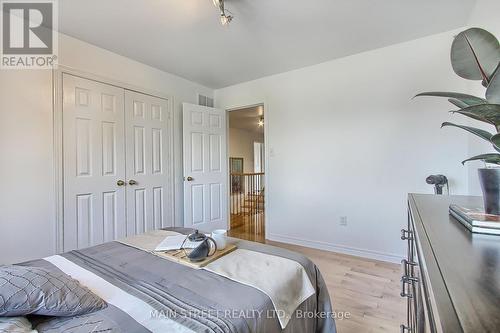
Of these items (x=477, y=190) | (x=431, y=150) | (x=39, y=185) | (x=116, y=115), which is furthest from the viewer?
(x=116, y=115)

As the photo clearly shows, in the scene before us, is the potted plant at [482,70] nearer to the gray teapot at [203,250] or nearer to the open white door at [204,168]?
the gray teapot at [203,250]

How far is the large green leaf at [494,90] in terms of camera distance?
21.2 inches

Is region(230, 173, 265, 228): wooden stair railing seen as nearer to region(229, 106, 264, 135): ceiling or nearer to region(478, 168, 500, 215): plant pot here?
region(229, 106, 264, 135): ceiling

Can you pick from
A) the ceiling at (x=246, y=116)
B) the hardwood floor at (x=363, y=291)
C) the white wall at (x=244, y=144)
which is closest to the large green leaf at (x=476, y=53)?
the hardwood floor at (x=363, y=291)

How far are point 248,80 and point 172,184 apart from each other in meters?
1.93

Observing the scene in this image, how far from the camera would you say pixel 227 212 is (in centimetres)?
397

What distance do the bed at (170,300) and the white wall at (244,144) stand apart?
6.69 m

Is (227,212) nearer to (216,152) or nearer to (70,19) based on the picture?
(216,152)

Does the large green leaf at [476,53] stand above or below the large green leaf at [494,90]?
above

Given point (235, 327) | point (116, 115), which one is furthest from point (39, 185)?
point (235, 327)

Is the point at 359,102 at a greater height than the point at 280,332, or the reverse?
the point at 359,102
